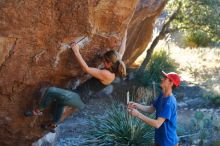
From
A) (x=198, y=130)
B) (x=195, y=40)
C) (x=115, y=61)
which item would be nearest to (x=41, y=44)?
(x=115, y=61)

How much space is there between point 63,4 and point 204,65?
524 inches

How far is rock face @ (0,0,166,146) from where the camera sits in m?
6.66

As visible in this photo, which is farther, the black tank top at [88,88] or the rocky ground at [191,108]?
the rocky ground at [191,108]

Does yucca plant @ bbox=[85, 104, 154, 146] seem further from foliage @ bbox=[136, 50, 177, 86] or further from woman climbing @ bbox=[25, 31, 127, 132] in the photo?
foliage @ bbox=[136, 50, 177, 86]

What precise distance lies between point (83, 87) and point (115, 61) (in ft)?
2.36

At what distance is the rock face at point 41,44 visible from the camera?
6.66 m

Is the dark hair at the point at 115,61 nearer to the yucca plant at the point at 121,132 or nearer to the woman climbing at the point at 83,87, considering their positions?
the woman climbing at the point at 83,87

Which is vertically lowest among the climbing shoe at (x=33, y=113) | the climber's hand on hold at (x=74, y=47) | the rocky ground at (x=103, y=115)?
the rocky ground at (x=103, y=115)

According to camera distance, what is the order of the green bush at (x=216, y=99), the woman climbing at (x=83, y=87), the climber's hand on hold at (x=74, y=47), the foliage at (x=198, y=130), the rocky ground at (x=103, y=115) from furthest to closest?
1. the green bush at (x=216, y=99)
2. the rocky ground at (x=103, y=115)
3. the foliage at (x=198, y=130)
4. the climber's hand on hold at (x=74, y=47)
5. the woman climbing at (x=83, y=87)

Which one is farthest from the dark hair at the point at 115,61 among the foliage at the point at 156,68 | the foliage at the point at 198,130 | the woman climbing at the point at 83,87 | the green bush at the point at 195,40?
the green bush at the point at 195,40

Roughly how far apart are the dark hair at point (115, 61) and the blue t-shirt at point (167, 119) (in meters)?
0.78

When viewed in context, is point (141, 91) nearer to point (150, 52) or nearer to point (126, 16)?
point (150, 52)

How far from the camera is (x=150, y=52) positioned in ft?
52.5

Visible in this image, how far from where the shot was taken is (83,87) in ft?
23.9
